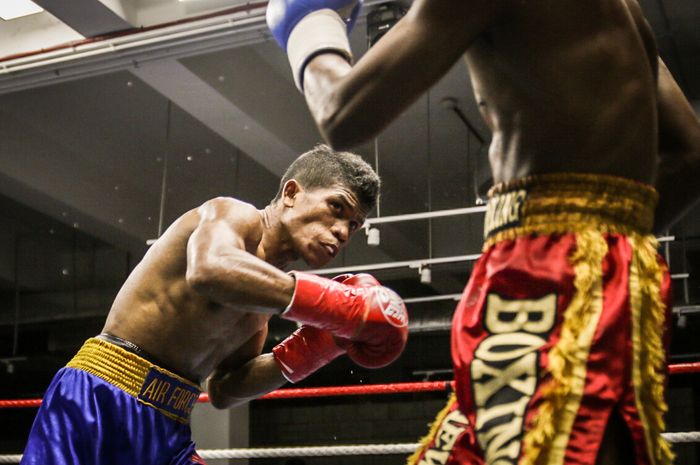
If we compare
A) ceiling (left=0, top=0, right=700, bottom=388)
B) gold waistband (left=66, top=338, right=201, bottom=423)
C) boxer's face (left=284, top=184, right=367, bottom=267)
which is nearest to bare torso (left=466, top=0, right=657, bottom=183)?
boxer's face (left=284, top=184, right=367, bottom=267)

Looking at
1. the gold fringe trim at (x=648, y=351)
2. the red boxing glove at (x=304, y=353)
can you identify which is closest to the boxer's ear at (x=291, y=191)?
the red boxing glove at (x=304, y=353)

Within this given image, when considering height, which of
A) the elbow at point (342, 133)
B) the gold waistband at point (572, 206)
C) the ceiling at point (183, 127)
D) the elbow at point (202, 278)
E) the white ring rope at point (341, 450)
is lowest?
the white ring rope at point (341, 450)

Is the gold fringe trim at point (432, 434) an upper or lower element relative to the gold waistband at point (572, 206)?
lower

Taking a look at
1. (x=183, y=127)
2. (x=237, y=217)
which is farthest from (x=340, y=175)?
(x=183, y=127)

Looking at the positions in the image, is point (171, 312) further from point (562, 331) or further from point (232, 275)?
point (562, 331)

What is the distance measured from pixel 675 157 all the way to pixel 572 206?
30 cm

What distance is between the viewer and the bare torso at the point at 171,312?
171cm

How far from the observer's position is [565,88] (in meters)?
0.98

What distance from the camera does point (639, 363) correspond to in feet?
3.04

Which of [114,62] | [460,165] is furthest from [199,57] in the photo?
[460,165]

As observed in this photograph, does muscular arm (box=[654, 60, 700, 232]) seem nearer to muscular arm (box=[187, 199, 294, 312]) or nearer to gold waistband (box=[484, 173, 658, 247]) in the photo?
gold waistband (box=[484, 173, 658, 247])

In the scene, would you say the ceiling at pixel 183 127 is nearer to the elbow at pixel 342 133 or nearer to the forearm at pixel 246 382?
the forearm at pixel 246 382

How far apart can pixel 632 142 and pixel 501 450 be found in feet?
1.29

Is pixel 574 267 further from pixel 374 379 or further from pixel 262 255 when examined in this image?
pixel 374 379
